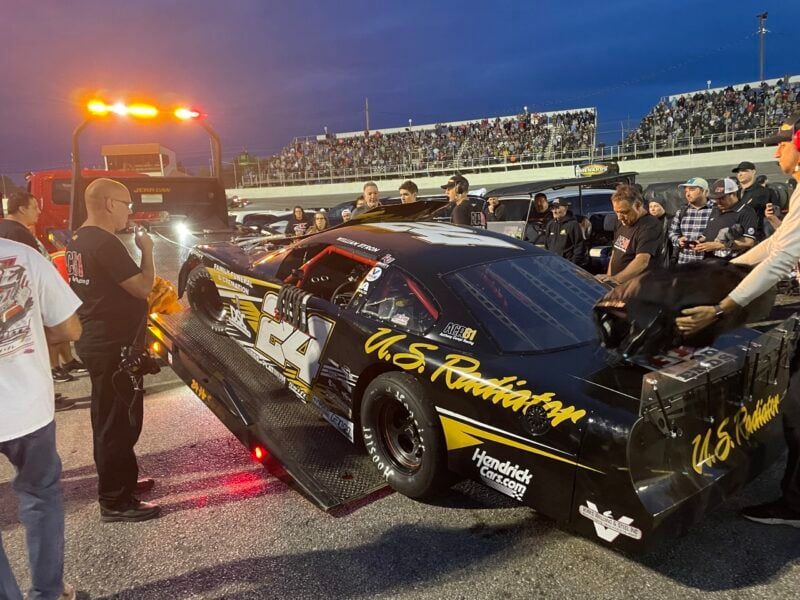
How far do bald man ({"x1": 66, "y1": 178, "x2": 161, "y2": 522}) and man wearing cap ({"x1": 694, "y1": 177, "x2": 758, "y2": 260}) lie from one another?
5.20 m

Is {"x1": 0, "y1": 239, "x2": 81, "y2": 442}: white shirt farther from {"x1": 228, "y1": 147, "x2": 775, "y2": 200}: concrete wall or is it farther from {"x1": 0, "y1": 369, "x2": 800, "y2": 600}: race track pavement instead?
{"x1": 228, "y1": 147, "x2": 775, "y2": 200}: concrete wall

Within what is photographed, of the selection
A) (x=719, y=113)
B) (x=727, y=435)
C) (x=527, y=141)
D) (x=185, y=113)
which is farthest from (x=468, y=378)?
(x=527, y=141)

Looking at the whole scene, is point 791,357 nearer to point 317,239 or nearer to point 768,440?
point 768,440

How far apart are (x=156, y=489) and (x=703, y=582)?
2763mm

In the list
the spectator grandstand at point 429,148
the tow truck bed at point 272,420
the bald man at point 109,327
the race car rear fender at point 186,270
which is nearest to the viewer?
the bald man at point 109,327

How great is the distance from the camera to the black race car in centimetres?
210

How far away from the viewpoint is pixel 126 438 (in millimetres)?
2859

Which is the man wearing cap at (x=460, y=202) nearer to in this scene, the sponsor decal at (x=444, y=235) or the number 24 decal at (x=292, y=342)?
the sponsor decal at (x=444, y=235)

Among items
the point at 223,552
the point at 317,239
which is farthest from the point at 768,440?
the point at 317,239

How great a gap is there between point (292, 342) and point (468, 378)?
1.52m

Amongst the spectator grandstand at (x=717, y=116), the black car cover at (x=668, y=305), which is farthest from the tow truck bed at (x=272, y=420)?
the spectator grandstand at (x=717, y=116)

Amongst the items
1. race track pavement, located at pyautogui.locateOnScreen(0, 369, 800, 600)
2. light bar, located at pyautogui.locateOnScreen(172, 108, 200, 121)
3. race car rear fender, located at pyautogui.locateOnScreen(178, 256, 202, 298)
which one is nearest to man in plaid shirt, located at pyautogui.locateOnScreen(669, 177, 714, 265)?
race track pavement, located at pyautogui.locateOnScreen(0, 369, 800, 600)

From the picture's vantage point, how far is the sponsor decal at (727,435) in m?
2.22

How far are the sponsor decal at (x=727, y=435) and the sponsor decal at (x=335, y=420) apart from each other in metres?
1.75
